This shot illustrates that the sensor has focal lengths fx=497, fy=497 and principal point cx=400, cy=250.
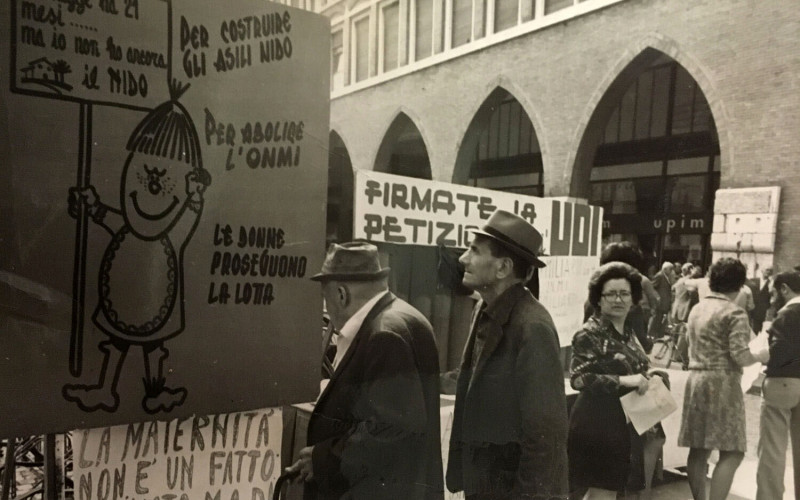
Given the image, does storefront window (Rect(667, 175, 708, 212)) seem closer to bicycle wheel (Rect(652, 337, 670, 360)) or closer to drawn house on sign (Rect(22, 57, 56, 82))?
bicycle wheel (Rect(652, 337, 670, 360))

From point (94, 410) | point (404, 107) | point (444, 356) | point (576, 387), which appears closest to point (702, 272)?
point (576, 387)

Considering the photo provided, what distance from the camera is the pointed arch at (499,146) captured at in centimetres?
139

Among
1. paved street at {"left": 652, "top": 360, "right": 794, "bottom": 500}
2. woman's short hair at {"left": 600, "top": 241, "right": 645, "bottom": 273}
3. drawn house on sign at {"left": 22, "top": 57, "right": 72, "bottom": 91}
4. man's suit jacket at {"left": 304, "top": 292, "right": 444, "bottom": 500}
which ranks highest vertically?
drawn house on sign at {"left": 22, "top": 57, "right": 72, "bottom": 91}

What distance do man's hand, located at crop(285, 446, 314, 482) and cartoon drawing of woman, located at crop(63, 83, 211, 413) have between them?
319 mm

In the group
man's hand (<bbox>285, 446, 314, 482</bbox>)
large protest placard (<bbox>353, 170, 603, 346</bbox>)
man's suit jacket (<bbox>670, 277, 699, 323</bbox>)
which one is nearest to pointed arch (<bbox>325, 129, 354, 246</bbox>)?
large protest placard (<bbox>353, 170, 603, 346</bbox>)

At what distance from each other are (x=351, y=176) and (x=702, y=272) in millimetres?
1275

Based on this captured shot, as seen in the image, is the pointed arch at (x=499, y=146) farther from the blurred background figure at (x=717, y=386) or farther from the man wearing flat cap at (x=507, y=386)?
the blurred background figure at (x=717, y=386)

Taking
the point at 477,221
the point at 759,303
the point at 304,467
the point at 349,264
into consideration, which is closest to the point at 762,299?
the point at 759,303

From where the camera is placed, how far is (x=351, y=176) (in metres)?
1.18

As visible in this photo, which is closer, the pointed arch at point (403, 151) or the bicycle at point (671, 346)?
the pointed arch at point (403, 151)

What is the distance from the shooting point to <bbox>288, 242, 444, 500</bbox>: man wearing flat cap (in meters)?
1.12

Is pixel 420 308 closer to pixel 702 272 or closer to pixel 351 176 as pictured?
pixel 351 176

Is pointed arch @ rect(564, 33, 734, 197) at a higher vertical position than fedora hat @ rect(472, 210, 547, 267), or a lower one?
higher

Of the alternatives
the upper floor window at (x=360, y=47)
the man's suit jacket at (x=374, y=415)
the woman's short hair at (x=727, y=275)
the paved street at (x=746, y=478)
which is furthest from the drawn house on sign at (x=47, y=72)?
the paved street at (x=746, y=478)
